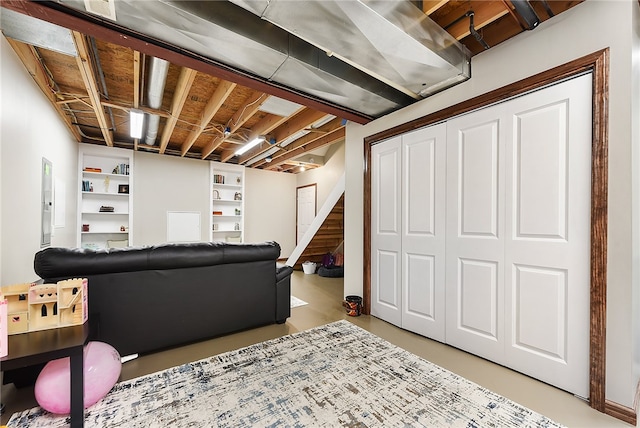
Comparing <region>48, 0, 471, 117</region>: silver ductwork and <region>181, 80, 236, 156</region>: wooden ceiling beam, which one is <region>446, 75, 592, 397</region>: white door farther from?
<region>181, 80, 236, 156</region>: wooden ceiling beam

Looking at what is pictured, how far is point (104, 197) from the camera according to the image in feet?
16.9

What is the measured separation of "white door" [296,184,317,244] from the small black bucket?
3.68m

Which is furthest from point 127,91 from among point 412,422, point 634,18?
point 634,18

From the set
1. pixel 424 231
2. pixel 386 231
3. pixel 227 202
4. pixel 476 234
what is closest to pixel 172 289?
pixel 386 231

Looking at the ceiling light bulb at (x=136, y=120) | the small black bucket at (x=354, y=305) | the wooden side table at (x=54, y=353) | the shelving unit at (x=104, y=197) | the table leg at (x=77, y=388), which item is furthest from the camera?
the shelving unit at (x=104, y=197)

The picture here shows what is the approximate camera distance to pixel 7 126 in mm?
1985

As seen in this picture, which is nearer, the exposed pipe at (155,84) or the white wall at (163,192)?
the exposed pipe at (155,84)

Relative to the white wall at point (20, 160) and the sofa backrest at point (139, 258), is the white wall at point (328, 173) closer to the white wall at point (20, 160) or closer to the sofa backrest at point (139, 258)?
the sofa backrest at point (139, 258)

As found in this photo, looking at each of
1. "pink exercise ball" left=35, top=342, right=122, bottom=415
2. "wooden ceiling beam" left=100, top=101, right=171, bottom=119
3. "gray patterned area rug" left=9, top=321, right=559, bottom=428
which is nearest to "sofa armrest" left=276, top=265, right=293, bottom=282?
"gray patterned area rug" left=9, top=321, right=559, bottom=428

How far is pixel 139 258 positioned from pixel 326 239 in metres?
3.93

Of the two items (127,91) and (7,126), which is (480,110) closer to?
(7,126)

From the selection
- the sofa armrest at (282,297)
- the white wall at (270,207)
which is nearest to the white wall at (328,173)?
the white wall at (270,207)

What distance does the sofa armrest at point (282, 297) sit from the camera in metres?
2.91

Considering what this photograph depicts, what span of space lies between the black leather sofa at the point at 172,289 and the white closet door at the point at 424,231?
1.42 metres
